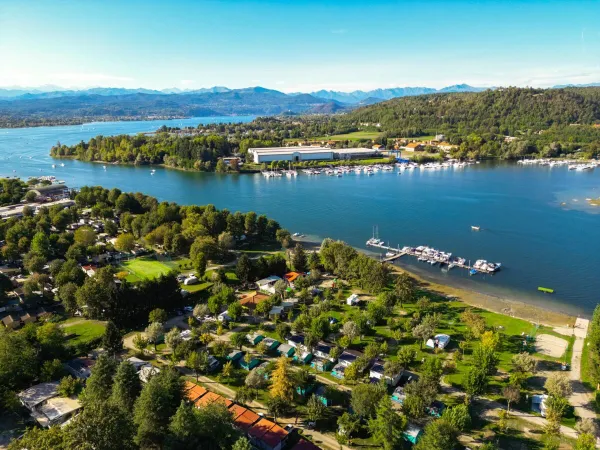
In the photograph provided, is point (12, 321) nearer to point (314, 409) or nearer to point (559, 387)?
point (314, 409)

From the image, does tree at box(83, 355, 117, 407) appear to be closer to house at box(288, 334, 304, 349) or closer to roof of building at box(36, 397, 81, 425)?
roof of building at box(36, 397, 81, 425)

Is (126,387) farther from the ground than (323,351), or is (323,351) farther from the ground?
(126,387)

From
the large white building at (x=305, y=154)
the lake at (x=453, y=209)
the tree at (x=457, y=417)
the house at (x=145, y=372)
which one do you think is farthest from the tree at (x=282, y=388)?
the large white building at (x=305, y=154)

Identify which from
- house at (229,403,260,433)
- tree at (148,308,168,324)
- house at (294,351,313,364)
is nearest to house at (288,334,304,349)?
house at (294,351,313,364)

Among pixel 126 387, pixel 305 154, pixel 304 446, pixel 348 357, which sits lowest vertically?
pixel 304 446

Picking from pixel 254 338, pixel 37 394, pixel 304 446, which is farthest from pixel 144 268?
pixel 304 446

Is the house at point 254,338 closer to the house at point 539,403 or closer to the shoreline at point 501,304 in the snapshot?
the house at point 539,403
